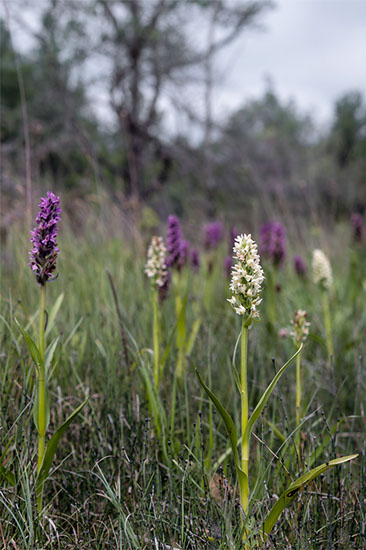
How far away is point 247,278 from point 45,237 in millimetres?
631

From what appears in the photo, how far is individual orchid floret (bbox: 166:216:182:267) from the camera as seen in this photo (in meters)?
2.42

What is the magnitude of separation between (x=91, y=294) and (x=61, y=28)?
10.2 metres

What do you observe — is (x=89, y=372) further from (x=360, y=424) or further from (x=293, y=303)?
(x=293, y=303)

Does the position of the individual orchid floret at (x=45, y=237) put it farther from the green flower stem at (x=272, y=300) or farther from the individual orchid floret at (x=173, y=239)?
the green flower stem at (x=272, y=300)

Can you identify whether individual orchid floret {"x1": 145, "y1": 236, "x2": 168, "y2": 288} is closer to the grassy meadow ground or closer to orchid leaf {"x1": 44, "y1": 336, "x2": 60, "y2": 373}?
the grassy meadow ground

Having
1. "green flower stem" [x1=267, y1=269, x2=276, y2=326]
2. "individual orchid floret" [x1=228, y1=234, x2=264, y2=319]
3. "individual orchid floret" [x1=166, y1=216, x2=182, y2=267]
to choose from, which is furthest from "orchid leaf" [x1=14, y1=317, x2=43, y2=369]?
"green flower stem" [x1=267, y1=269, x2=276, y2=326]

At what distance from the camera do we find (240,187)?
13.2 metres

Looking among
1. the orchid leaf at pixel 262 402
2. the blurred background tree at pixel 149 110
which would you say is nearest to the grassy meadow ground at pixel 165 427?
the orchid leaf at pixel 262 402

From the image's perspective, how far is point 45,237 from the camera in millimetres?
1369

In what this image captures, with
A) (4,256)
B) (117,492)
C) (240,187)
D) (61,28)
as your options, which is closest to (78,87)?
(61,28)

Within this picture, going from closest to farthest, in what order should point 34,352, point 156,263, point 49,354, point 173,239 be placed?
point 34,352 → point 49,354 → point 156,263 → point 173,239

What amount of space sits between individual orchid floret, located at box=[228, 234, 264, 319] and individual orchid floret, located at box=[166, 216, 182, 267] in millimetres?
1172

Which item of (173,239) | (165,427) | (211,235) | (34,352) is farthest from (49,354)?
(211,235)

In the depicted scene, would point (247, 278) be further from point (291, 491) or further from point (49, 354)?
point (49, 354)
